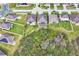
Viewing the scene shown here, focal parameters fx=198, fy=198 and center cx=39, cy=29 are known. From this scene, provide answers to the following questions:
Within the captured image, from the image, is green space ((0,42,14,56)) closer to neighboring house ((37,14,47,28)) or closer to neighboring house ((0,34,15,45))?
neighboring house ((0,34,15,45))

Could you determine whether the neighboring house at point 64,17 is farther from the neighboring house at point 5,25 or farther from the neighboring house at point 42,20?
the neighboring house at point 5,25

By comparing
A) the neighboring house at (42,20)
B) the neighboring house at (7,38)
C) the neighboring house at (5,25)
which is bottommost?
the neighboring house at (7,38)

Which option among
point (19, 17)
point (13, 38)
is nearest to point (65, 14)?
point (19, 17)

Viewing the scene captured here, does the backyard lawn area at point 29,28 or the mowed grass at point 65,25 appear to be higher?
the mowed grass at point 65,25

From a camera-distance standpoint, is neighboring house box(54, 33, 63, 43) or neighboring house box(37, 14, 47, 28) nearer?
neighboring house box(54, 33, 63, 43)

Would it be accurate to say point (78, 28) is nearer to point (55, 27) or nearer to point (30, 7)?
point (55, 27)

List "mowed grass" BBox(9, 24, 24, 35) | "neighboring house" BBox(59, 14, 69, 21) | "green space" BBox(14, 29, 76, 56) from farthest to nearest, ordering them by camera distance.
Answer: "neighboring house" BBox(59, 14, 69, 21) → "mowed grass" BBox(9, 24, 24, 35) → "green space" BBox(14, 29, 76, 56)

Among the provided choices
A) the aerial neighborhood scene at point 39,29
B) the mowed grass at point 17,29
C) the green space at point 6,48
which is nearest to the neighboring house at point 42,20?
the aerial neighborhood scene at point 39,29

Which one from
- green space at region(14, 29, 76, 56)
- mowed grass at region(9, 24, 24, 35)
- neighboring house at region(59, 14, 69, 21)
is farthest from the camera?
neighboring house at region(59, 14, 69, 21)

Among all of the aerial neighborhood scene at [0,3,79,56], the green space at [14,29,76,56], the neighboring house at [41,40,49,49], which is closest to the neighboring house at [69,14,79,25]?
the aerial neighborhood scene at [0,3,79,56]

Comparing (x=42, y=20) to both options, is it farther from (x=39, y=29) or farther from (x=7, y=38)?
(x=7, y=38)
